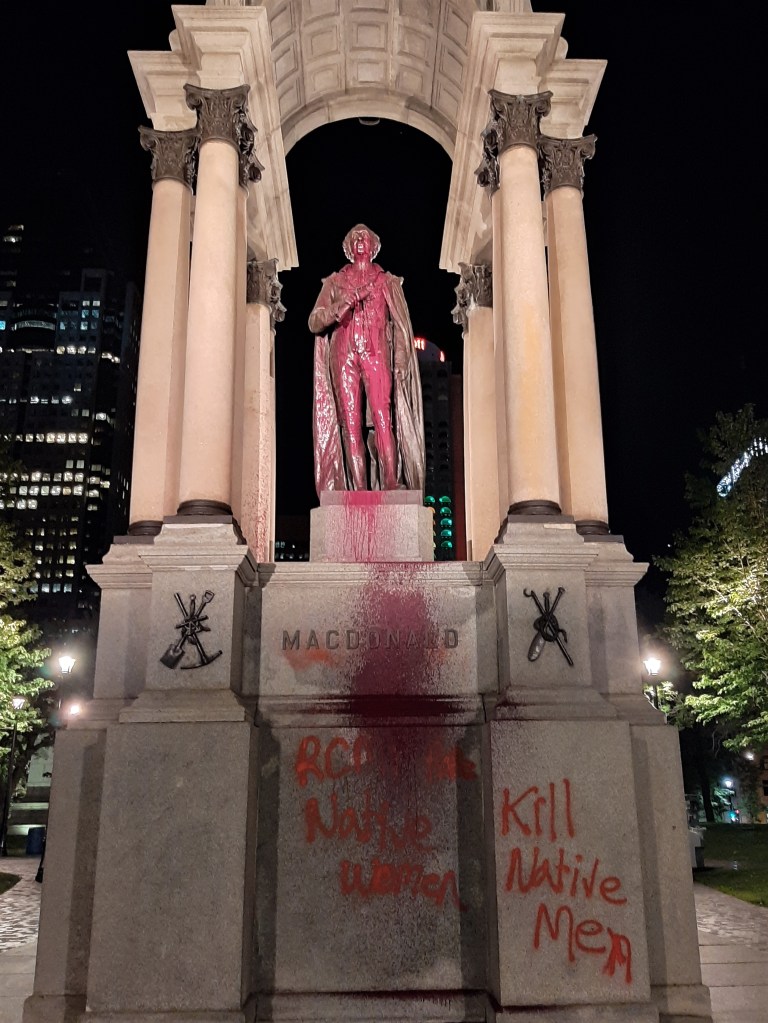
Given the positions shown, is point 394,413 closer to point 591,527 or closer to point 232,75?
point 591,527

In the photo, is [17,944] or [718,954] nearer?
[718,954]

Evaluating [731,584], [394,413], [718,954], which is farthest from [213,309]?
[731,584]

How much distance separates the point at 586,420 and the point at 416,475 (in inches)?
113

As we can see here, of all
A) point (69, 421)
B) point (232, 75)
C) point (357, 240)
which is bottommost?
point (357, 240)

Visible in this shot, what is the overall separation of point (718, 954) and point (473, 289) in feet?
42.1

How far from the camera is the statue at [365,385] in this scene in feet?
48.4

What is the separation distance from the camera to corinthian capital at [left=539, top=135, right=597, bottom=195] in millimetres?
15242

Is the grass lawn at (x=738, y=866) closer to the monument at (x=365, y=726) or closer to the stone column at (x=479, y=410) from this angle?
the stone column at (x=479, y=410)

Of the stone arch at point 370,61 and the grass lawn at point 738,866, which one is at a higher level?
the stone arch at point 370,61

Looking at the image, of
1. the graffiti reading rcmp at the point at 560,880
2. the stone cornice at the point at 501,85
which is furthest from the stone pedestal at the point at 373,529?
the stone cornice at the point at 501,85

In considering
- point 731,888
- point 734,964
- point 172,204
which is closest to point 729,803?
point 731,888

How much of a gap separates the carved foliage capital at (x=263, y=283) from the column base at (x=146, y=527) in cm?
660

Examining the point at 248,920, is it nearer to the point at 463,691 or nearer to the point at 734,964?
the point at 463,691

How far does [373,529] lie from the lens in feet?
43.7
